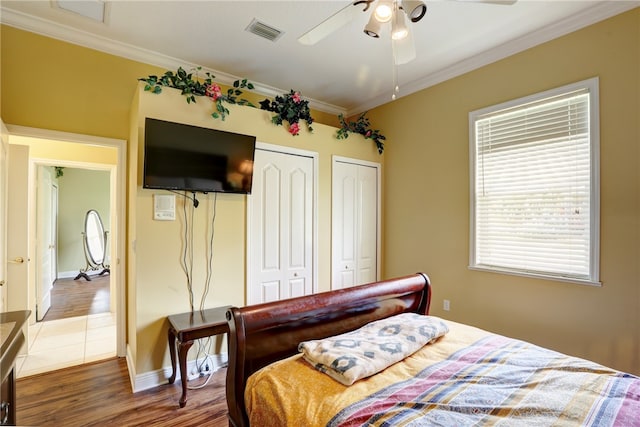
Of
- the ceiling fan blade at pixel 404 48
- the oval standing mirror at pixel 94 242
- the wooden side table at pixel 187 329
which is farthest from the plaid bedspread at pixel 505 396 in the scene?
the oval standing mirror at pixel 94 242

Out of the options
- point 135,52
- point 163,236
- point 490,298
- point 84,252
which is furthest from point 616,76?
point 84,252

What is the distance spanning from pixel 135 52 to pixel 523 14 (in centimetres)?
343

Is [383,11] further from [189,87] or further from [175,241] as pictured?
[175,241]

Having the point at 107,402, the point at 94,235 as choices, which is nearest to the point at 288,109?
Result: the point at 107,402

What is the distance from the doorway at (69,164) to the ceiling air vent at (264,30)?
1.64 metres

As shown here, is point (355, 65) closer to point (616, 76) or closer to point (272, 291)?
point (616, 76)

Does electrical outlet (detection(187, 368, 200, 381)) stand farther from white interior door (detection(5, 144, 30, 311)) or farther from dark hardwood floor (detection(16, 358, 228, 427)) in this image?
white interior door (detection(5, 144, 30, 311))

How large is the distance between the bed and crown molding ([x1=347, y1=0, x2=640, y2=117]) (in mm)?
2557

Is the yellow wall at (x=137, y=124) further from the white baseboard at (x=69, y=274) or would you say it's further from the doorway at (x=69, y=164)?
the white baseboard at (x=69, y=274)

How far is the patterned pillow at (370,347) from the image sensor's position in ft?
4.25

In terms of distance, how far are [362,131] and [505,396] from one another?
10.5 ft

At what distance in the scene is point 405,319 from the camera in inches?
70.8

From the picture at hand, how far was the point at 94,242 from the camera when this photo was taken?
6992mm

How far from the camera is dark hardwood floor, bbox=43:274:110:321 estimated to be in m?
4.37
